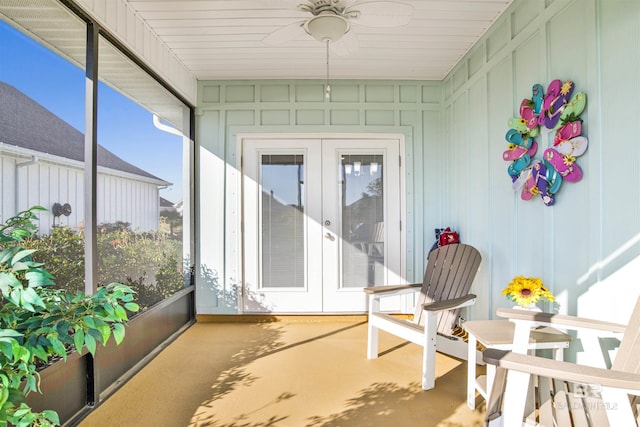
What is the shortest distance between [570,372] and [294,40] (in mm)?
3011

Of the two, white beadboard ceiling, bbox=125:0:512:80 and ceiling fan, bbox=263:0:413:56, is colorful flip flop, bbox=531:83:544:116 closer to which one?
white beadboard ceiling, bbox=125:0:512:80

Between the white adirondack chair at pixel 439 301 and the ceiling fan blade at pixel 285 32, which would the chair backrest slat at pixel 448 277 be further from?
the ceiling fan blade at pixel 285 32

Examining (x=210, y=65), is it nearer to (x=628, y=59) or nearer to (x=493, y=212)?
(x=493, y=212)

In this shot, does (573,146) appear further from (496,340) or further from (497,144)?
(496,340)

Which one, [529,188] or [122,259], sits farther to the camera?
[122,259]

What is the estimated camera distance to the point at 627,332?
147 centimetres

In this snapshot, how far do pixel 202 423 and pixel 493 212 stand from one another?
8.53 ft

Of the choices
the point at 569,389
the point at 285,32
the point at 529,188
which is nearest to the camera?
the point at 569,389

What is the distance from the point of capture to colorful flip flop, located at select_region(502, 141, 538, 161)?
2.38m

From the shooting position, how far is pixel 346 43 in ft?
8.42

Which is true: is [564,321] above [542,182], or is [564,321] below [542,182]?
below

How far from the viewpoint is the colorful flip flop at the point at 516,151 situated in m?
2.38

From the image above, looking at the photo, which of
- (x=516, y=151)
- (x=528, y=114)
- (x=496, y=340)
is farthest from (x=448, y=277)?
(x=528, y=114)

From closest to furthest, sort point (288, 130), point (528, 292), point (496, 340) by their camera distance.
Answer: point (496, 340)
point (528, 292)
point (288, 130)
